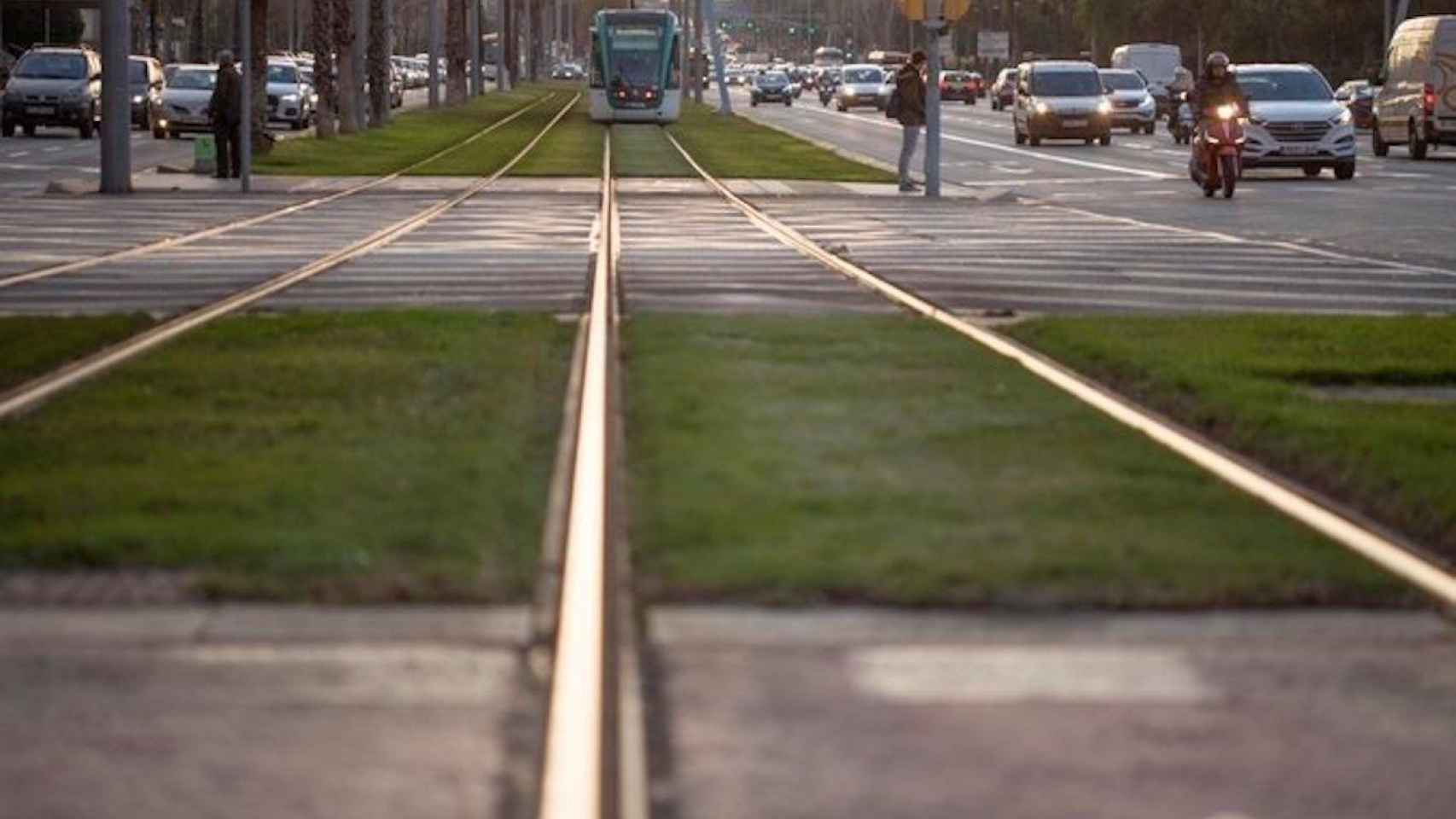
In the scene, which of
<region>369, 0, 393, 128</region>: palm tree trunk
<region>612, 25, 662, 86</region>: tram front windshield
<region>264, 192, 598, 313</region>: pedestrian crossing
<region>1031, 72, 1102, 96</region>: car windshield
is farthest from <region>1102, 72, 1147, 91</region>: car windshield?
<region>264, 192, 598, 313</region>: pedestrian crossing

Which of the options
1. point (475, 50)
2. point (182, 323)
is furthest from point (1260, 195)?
point (475, 50)

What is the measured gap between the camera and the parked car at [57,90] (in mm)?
60969

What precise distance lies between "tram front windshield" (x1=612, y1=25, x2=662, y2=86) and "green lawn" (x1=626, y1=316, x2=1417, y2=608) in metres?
63.6

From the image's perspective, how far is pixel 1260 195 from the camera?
37688 mm

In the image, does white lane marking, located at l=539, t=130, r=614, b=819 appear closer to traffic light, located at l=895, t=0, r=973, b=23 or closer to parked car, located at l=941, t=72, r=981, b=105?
traffic light, located at l=895, t=0, r=973, b=23

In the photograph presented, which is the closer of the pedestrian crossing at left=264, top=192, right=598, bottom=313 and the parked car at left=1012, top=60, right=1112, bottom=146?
the pedestrian crossing at left=264, top=192, right=598, bottom=313

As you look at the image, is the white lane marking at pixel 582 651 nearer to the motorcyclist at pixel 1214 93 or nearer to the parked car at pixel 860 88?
the motorcyclist at pixel 1214 93

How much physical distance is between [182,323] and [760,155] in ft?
124

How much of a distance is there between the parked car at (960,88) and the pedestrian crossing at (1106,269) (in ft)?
294

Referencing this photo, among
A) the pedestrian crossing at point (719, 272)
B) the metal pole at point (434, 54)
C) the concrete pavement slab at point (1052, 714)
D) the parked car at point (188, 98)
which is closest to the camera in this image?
the concrete pavement slab at point (1052, 714)

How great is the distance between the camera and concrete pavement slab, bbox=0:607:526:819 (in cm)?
550

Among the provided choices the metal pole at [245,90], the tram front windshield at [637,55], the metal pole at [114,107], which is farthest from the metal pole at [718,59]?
the metal pole at [114,107]

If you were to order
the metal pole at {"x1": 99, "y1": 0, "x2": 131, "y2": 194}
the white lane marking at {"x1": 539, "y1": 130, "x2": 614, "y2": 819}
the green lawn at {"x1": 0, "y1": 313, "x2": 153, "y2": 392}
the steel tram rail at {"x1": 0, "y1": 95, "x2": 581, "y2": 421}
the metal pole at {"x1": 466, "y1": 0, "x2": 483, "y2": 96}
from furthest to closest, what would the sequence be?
the metal pole at {"x1": 466, "y1": 0, "x2": 483, "y2": 96}
the metal pole at {"x1": 99, "y1": 0, "x2": 131, "y2": 194}
the green lawn at {"x1": 0, "y1": 313, "x2": 153, "y2": 392}
the steel tram rail at {"x1": 0, "y1": 95, "x2": 581, "y2": 421}
the white lane marking at {"x1": 539, "y1": 130, "x2": 614, "y2": 819}

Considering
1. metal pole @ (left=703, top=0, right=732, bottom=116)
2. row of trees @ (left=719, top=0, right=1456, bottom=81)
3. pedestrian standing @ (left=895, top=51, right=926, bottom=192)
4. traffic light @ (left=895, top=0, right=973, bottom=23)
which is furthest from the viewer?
row of trees @ (left=719, top=0, right=1456, bottom=81)
